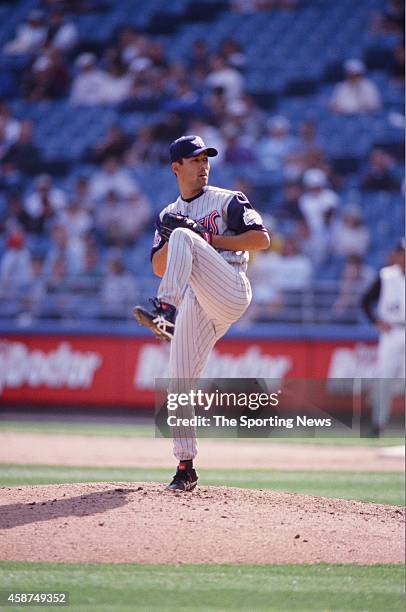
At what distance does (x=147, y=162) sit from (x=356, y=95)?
3.52m

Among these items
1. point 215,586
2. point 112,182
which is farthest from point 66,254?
point 215,586

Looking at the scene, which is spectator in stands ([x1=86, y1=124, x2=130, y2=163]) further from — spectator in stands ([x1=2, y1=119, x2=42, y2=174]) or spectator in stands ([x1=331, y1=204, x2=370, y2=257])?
spectator in stands ([x1=331, y1=204, x2=370, y2=257])

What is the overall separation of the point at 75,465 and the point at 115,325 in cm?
518

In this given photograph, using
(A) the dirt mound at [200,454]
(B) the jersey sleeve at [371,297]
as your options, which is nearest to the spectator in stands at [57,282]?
(A) the dirt mound at [200,454]

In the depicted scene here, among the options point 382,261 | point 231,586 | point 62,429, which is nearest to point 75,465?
point 62,429

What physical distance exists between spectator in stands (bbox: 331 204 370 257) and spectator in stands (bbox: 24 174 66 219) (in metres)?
4.18

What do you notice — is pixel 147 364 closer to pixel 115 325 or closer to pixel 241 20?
pixel 115 325

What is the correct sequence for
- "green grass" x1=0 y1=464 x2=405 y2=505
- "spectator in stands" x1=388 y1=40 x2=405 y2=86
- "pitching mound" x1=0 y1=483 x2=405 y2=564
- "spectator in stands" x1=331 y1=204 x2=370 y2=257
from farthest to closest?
"spectator in stands" x1=388 y1=40 x2=405 y2=86 → "spectator in stands" x1=331 y1=204 x2=370 y2=257 → "green grass" x1=0 y1=464 x2=405 y2=505 → "pitching mound" x1=0 y1=483 x2=405 y2=564

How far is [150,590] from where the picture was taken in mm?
4109

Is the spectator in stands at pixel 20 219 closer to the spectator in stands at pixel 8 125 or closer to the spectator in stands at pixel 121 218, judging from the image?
the spectator in stands at pixel 121 218

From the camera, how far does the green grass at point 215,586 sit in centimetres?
396

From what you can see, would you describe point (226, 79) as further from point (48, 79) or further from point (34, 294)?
point (34, 294)

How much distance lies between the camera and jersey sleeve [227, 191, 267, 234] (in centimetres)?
537

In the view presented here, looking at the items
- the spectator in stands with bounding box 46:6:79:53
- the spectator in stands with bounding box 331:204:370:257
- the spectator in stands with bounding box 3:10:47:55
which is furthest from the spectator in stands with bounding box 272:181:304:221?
the spectator in stands with bounding box 3:10:47:55
